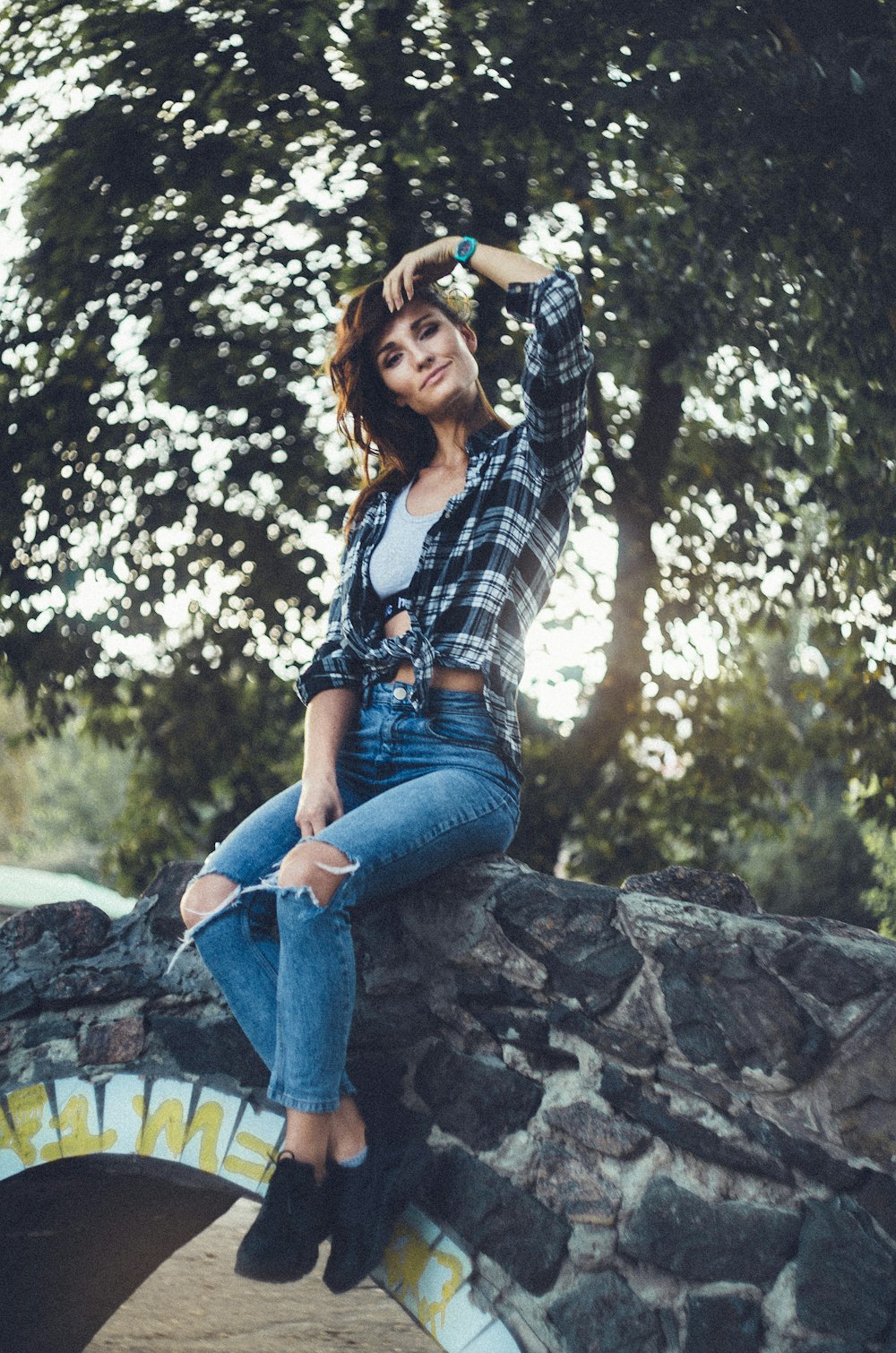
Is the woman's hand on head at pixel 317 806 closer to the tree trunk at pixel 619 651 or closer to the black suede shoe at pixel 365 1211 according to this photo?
the black suede shoe at pixel 365 1211

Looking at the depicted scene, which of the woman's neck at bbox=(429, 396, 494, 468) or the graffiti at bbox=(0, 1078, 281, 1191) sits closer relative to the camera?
the graffiti at bbox=(0, 1078, 281, 1191)

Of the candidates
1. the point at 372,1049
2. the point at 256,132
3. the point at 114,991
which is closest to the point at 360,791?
the point at 372,1049

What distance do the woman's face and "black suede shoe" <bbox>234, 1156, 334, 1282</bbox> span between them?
1.64m

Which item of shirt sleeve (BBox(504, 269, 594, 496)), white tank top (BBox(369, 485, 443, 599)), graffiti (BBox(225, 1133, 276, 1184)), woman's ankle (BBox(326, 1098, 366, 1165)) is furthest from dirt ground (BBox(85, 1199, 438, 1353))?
shirt sleeve (BBox(504, 269, 594, 496))

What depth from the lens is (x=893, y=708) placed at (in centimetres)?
617

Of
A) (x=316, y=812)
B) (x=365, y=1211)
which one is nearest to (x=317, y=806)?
(x=316, y=812)

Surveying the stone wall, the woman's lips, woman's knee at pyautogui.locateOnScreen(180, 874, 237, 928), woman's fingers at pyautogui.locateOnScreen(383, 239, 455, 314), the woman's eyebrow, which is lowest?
the stone wall

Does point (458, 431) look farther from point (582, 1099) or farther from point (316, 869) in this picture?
point (582, 1099)

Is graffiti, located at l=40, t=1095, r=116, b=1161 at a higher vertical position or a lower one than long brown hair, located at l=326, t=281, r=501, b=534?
lower

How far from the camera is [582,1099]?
230 cm

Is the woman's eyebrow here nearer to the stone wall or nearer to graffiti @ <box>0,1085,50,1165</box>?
the stone wall

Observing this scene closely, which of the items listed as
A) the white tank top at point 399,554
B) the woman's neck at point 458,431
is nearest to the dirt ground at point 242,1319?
the white tank top at point 399,554

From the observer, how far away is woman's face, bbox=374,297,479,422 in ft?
8.82

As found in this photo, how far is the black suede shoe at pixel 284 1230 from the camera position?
2.01 m
